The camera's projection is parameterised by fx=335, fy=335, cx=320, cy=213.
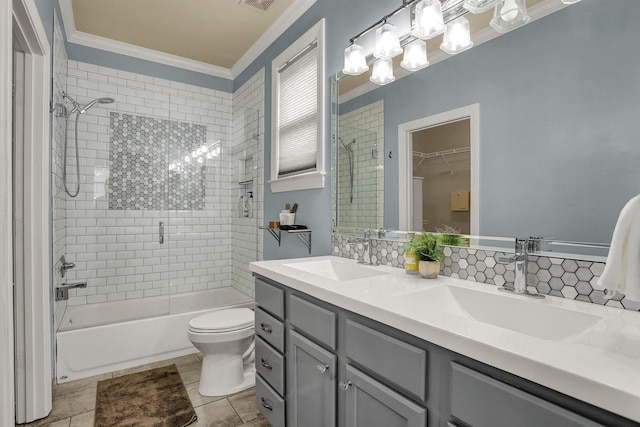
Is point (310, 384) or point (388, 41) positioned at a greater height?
point (388, 41)

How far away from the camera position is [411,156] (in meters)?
1.64

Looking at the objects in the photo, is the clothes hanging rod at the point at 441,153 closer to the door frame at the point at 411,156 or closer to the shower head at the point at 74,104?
the door frame at the point at 411,156

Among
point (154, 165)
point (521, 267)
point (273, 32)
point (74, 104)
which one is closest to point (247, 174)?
point (154, 165)

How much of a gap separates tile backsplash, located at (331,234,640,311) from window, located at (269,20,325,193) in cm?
98

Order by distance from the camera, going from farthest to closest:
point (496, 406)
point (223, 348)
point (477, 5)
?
point (223, 348) → point (477, 5) → point (496, 406)

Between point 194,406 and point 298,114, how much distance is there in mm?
2098

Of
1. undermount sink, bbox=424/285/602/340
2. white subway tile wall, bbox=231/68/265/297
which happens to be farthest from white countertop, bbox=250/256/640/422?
white subway tile wall, bbox=231/68/265/297

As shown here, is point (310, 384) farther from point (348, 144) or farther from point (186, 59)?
point (186, 59)

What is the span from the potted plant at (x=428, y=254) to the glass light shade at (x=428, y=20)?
2.97ft

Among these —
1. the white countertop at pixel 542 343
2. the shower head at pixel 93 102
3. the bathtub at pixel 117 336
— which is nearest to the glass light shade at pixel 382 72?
the white countertop at pixel 542 343

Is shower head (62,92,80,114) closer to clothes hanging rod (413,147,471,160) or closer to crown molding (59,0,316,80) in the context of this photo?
crown molding (59,0,316,80)

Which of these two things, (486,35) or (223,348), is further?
(223,348)

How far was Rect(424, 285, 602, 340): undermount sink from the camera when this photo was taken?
95 cm

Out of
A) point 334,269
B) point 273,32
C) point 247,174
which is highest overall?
point 273,32
